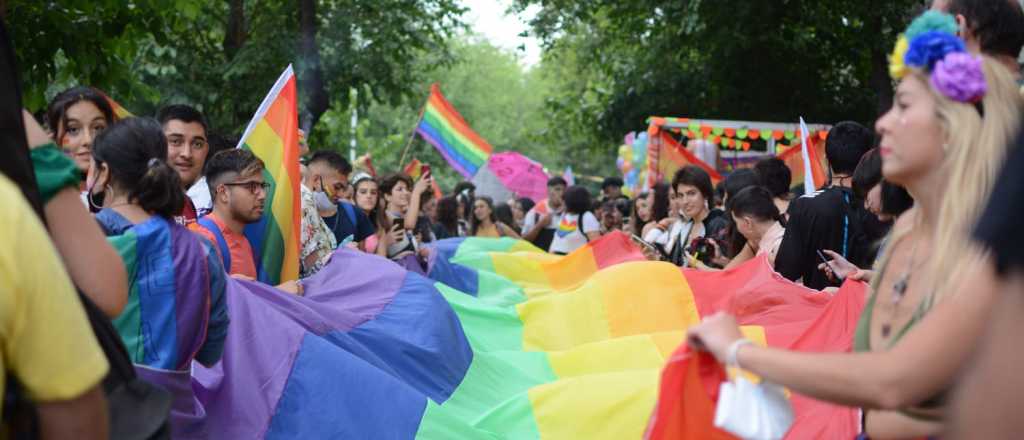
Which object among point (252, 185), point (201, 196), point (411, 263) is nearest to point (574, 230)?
point (411, 263)

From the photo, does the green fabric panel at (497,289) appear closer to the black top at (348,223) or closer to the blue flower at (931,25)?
the black top at (348,223)

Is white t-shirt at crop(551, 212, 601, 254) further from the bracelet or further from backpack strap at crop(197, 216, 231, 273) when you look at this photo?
the bracelet

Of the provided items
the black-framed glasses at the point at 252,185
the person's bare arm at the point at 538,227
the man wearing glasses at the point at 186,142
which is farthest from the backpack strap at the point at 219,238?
the person's bare arm at the point at 538,227

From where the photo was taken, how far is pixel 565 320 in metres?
9.88

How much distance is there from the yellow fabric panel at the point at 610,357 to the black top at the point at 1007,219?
5447mm

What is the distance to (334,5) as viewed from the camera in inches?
734

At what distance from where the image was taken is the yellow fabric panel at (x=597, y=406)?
19.5 ft

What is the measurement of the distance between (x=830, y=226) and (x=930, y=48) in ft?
11.9

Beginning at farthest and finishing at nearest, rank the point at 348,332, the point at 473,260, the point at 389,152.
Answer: the point at 389,152
the point at 473,260
the point at 348,332

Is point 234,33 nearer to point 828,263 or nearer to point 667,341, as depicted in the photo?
point 667,341

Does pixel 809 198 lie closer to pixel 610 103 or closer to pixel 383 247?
pixel 383 247

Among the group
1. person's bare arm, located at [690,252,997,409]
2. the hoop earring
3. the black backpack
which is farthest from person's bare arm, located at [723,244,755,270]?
the black backpack

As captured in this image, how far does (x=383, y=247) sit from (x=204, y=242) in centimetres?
614

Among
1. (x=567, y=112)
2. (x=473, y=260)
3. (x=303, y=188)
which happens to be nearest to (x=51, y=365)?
(x=303, y=188)
